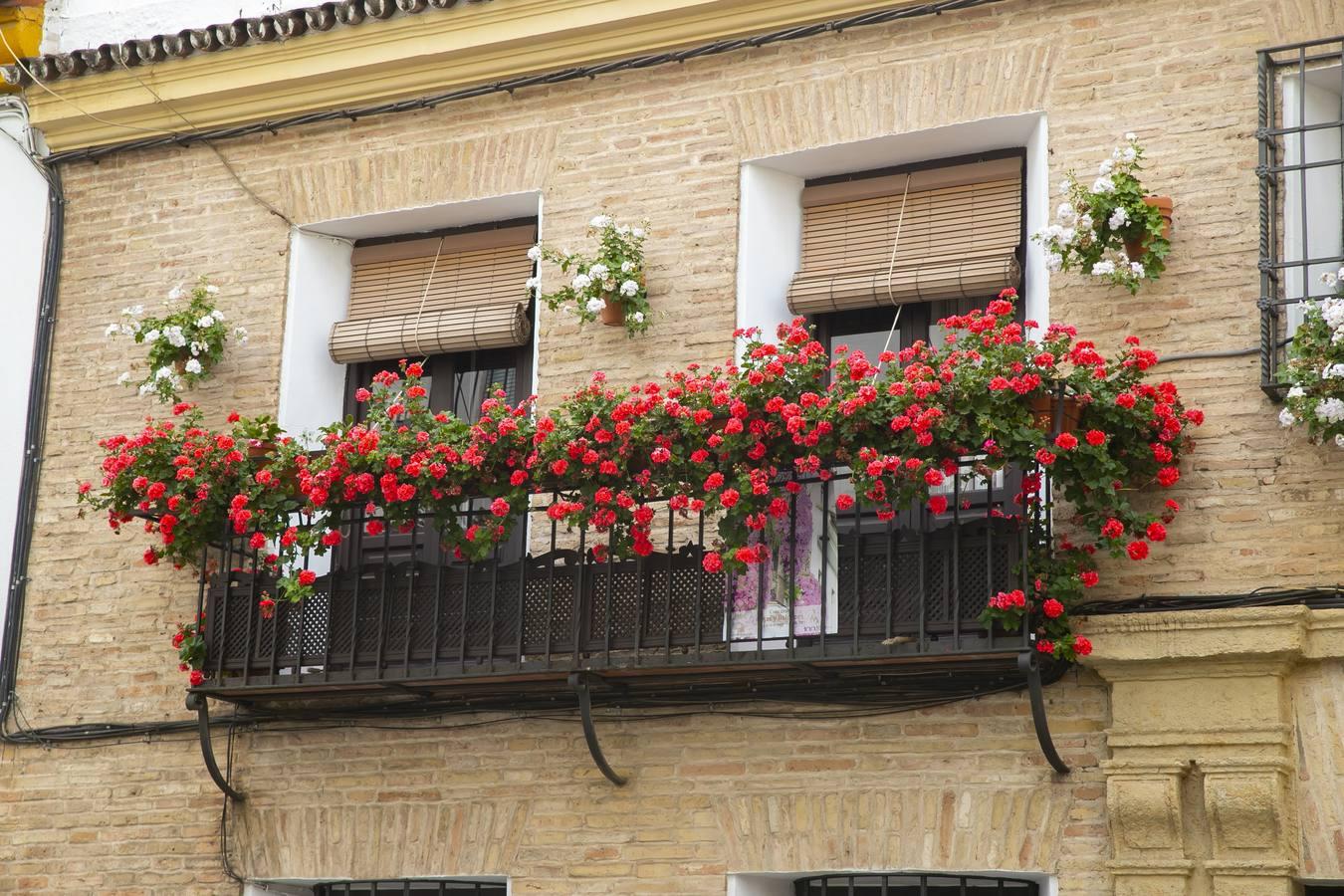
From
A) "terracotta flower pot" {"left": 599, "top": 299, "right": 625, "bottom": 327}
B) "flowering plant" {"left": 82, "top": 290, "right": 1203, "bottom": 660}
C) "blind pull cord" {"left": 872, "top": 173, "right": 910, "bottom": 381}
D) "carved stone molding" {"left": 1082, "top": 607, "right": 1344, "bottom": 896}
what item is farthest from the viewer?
"terracotta flower pot" {"left": 599, "top": 299, "right": 625, "bottom": 327}

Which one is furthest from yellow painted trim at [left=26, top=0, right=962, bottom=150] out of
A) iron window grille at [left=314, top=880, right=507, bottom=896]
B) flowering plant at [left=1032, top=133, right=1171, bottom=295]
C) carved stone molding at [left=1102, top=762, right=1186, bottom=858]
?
iron window grille at [left=314, top=880, right=507, bottom=896]

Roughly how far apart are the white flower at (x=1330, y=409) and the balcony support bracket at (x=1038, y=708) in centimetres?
138

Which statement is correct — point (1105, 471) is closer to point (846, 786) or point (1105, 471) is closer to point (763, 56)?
point (846, 786)

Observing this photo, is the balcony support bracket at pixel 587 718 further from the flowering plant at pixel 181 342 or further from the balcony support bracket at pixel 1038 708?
the flowering plant at pixel 181 342

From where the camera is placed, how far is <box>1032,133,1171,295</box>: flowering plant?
766cm

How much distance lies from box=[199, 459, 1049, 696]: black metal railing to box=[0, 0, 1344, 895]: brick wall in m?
0.50

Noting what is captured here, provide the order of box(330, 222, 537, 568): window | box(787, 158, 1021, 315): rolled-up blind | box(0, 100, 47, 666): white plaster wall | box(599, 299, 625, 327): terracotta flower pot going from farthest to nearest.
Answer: box(0, 100, 47, 666): white plaster wall < box(330, 222, 537, 568): window < box(599, 299, 625, 327): terracotta flower pot < box(787, 158, 1021, 315): rolled-up blind

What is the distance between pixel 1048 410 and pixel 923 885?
6.60 feet

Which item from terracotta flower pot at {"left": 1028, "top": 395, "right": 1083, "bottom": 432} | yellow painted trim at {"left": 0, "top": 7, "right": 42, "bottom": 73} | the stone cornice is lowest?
the stone cornice

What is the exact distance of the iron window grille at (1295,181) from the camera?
7484 mm

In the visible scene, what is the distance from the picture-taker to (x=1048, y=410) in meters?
7.26

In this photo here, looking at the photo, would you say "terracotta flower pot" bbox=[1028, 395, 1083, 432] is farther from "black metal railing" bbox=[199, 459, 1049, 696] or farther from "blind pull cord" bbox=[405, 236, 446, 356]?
"blind pull cord" bbox=[405, 236, 446, 356]

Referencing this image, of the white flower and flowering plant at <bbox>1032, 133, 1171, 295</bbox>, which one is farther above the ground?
flowering plant at <bbox>1032, 133, 1171, 295</bbox>

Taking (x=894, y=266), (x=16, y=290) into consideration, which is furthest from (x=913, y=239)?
(x=16, y=290)
